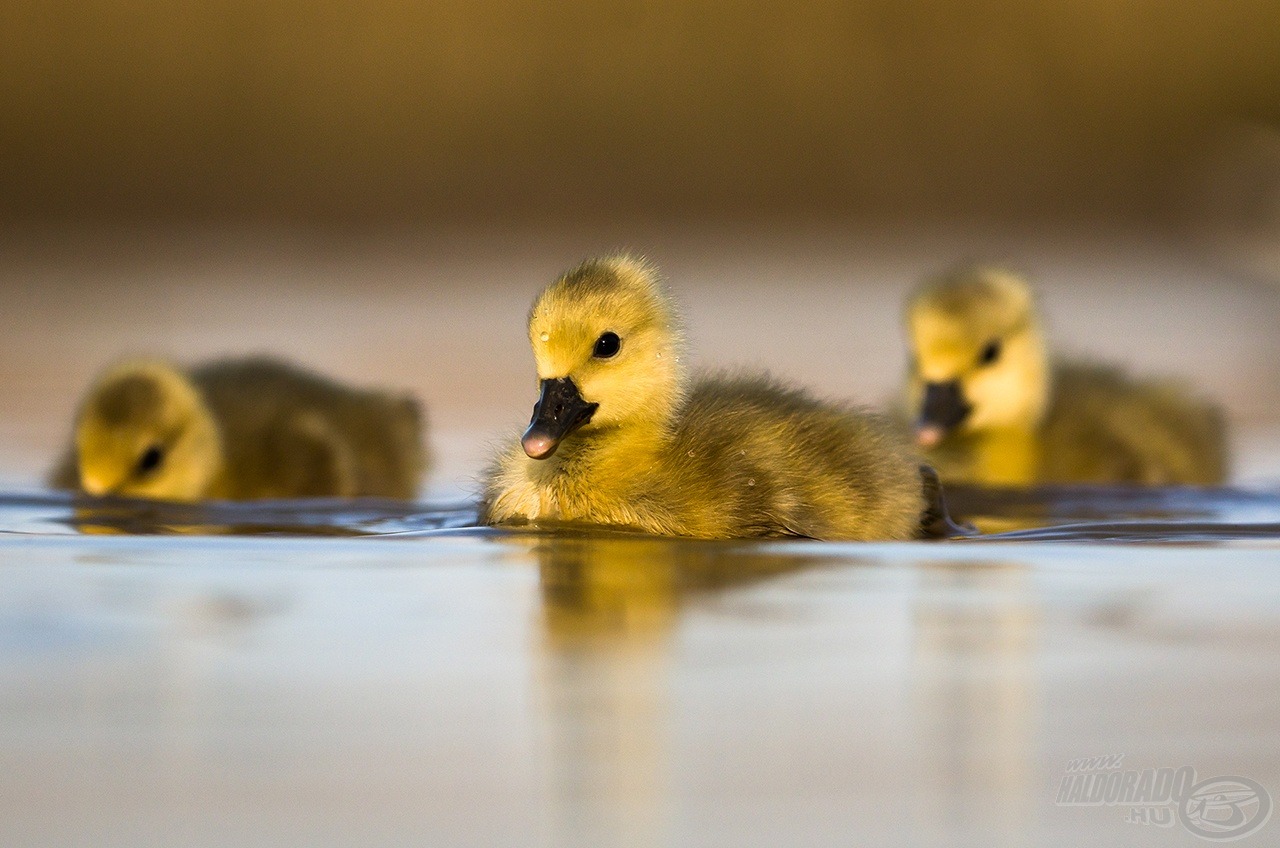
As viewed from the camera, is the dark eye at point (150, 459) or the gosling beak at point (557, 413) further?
the dark eye at point (150, 459)

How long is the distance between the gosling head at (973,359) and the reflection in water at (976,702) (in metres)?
2.85

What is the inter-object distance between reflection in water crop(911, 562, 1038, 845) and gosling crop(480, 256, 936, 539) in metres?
0.68

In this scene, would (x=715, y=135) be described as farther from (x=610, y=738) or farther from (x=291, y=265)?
(x=610, y=738)

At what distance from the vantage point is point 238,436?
5969mm

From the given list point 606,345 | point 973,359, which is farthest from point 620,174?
point 606,345

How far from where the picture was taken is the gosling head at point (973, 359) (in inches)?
253

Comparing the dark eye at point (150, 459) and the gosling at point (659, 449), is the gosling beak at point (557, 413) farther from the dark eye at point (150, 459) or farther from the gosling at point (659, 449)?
the dark eye at point (150, 459)

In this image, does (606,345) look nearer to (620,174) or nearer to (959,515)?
(959,515)

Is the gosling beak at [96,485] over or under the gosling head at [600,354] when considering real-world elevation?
under

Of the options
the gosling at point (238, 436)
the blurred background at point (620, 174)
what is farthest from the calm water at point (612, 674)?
the blurred background at point (620, 174)

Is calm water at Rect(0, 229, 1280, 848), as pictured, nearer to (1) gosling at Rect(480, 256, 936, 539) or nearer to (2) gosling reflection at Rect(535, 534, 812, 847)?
(2) gosling reflection at Rect(535, 534, 812, 847)

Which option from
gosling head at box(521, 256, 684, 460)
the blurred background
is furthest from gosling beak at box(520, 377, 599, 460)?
the blurred background

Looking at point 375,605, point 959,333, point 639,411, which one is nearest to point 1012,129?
point 959,333

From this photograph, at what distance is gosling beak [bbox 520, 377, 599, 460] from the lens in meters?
4.16
